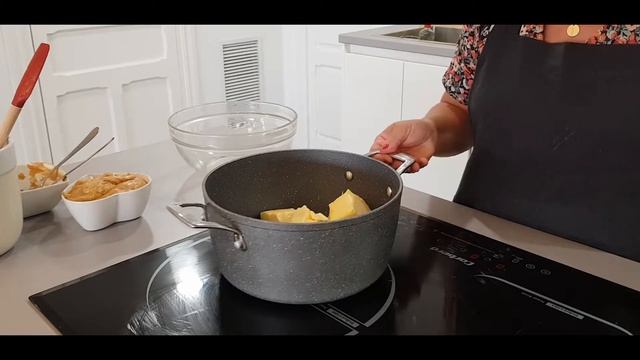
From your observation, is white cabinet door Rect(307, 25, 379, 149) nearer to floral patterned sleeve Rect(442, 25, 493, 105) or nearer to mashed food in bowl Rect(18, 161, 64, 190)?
floral patterned sleeve Rect(442, 25, 493, 105)

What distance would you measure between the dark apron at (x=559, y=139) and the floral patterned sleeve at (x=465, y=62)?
0.09 feet

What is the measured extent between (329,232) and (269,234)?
57 mm

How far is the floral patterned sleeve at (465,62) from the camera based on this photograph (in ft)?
3.24

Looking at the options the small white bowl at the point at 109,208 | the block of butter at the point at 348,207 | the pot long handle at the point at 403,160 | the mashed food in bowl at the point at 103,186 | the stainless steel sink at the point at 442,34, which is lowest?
the small white bowl at the point at 109,208

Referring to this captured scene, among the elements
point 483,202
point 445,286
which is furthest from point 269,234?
point 483,202

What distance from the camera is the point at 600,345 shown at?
1.84ft

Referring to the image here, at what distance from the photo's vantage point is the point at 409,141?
938 millimetres

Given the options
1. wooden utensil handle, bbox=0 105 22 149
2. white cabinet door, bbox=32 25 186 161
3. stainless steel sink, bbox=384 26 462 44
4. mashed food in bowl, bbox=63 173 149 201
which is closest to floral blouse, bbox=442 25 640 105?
mashed food in bowl, bbox=63 173 149 201

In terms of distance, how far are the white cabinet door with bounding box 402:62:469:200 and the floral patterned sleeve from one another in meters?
0.81

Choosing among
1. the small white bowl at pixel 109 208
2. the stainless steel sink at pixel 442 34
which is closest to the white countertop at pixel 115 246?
the small white bowl at pixel 109 208

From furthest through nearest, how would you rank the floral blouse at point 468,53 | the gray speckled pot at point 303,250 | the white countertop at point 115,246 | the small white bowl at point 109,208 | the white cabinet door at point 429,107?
1. the white cabinet door at point 429,107
2. the floral blouse at point 468,53
3. the small white bowl at point 109,208
4. the white countertop at point 115,246
5. the gray speckled pot at point 303,250

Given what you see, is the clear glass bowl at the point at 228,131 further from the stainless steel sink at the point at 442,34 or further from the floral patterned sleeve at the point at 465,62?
the stainless steel sink at the point at 442,34

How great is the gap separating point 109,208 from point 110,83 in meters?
1.83
